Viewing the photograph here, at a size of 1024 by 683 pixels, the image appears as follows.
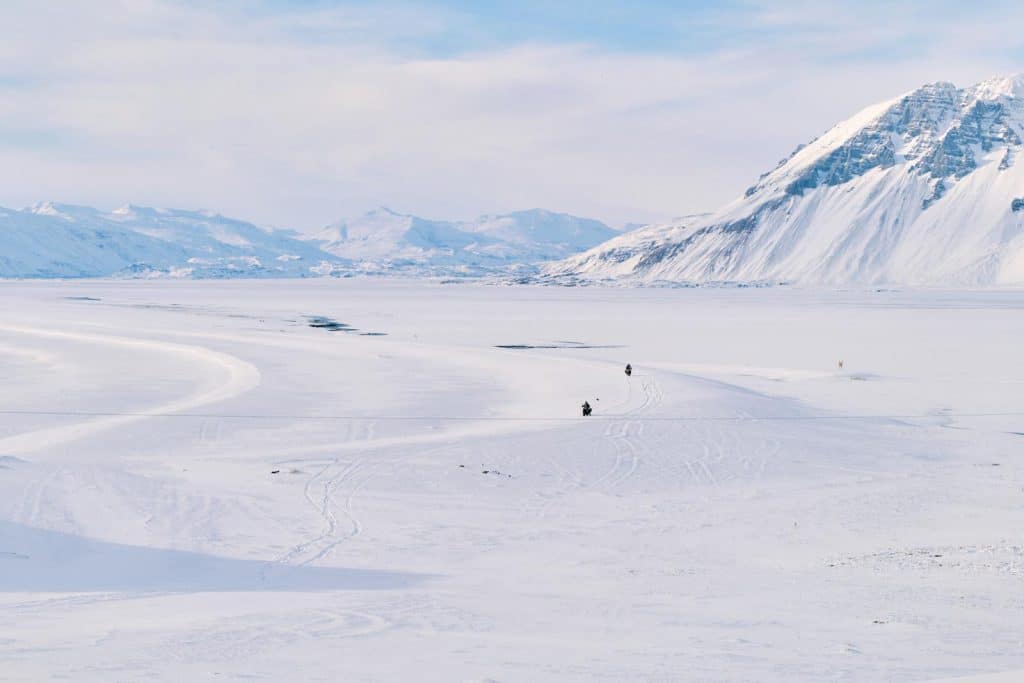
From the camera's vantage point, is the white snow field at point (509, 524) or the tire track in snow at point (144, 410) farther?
the tire track in snow at point (144, 410)

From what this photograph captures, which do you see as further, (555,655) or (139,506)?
(139,506)

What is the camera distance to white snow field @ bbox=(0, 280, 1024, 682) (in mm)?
15102

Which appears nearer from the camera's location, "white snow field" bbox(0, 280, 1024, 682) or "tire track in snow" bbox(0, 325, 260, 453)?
"white snow field" bbox(0, 280, 1024, 682)

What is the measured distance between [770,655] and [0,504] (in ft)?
66.2

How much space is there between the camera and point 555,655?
1477 cm

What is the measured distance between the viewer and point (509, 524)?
27453 mm

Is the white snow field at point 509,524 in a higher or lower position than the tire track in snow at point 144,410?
higher

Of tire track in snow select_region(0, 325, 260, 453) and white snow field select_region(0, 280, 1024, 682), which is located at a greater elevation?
white snow field select_region(0, 280, 1024, 682)

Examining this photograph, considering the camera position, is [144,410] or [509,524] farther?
[144,410]

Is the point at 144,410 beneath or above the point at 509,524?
beneath

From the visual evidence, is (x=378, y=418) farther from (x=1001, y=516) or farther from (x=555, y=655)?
(x=555, y=655)

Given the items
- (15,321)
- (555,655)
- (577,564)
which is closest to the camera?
(555,655)

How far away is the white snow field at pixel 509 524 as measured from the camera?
15102mm

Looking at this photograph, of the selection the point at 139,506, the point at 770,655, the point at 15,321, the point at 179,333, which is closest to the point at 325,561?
the point at 139,506
